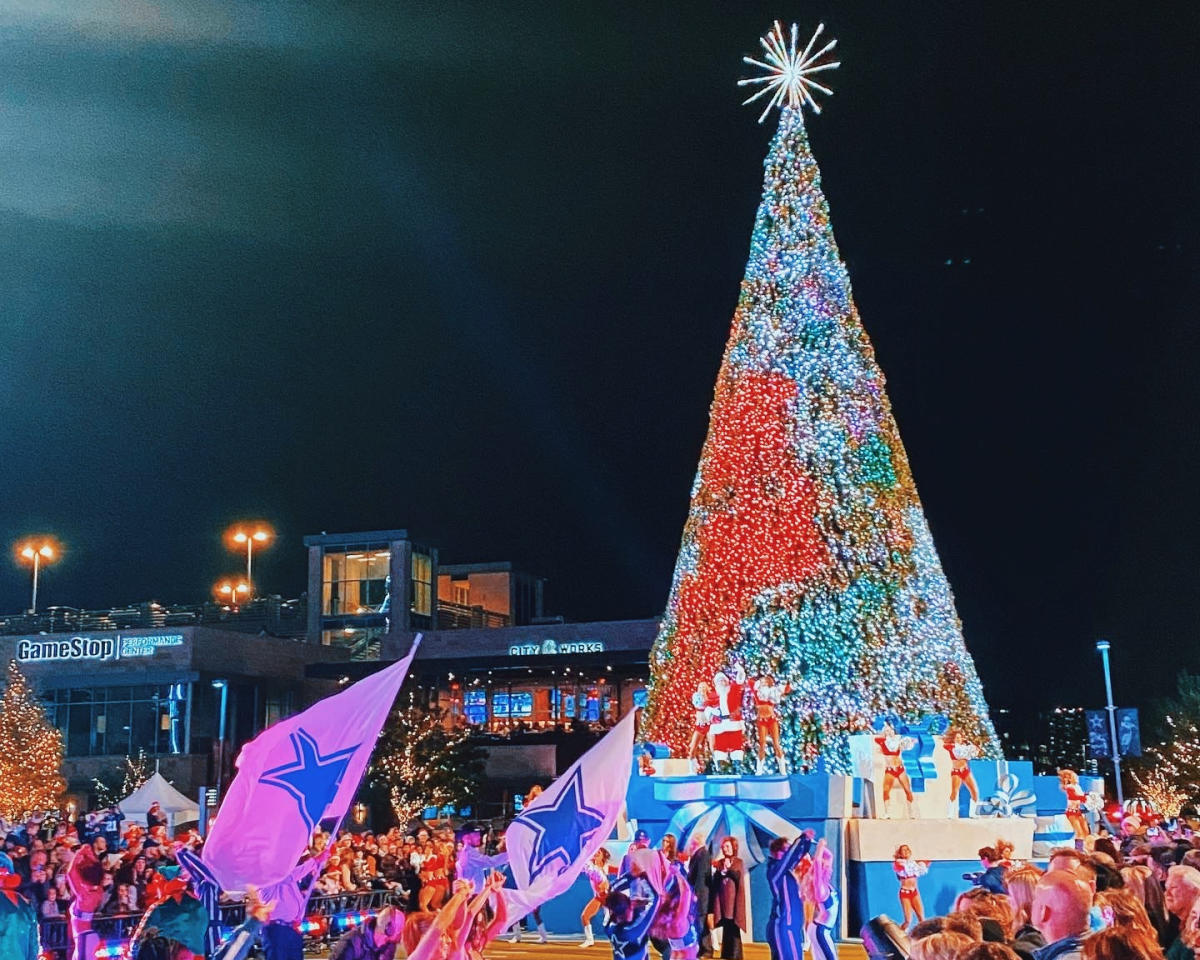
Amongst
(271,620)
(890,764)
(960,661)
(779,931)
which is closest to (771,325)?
(960,661)

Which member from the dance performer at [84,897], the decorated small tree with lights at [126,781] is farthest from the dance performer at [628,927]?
the decorated small tree with lights at [126,781]

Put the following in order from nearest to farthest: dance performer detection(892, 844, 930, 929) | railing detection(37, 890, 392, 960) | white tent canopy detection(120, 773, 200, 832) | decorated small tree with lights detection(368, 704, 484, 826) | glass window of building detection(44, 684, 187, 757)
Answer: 1. railing detection(37, 890, 392, 960)
2. dance performer detection(892, 844, 930, 929)
3. white tent canopy detection(120, 773, 200, 832)
4. decorated small tree with lights detection(368, 704, 484, 826)
5. glass window of building detection(44, 684, 187, 757)

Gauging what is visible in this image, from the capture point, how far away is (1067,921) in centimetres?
597

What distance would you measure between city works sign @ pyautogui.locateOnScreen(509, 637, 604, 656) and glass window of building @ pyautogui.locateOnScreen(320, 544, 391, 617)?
848cm

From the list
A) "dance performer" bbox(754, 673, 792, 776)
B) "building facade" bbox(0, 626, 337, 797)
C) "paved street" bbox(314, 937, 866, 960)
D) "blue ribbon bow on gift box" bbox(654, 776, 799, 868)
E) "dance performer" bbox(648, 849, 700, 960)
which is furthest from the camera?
"building facade" bbox(0, 626, 337, 797)

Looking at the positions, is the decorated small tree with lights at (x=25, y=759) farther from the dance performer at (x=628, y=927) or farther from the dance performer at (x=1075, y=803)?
the dance performer at (x=628, y=927)

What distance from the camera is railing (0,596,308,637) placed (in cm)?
6800

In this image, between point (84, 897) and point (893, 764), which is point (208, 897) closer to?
point (84, 897)

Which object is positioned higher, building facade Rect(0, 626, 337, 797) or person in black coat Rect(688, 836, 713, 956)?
building facade Rect(0, 626, 337, 797)

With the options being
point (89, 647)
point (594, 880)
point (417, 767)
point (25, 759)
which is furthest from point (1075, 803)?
point (89, 647)

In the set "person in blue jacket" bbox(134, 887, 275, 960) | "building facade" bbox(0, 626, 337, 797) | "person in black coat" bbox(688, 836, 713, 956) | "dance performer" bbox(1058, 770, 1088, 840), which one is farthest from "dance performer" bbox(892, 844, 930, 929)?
"building facade" bbox(0, 626, 337, 797)

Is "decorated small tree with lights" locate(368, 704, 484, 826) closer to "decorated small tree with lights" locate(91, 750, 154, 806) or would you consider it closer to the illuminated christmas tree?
"decorated small tree with lights" locate(91, 750, 154, 806)

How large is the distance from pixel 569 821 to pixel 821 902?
4.98 m

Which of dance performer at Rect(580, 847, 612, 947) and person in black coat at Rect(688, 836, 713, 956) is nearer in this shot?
person in black coat at Rect(688, 836, 713, 956)
